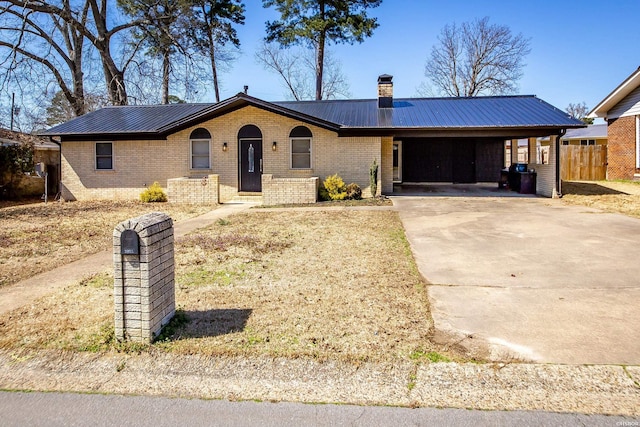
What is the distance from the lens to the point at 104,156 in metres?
18.3

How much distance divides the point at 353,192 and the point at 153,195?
7211 mm

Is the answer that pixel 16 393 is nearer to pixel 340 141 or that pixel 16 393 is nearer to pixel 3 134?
pixel 340 141

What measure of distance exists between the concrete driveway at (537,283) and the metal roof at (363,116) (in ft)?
20.2

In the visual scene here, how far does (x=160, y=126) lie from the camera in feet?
58.5

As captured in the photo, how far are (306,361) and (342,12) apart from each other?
28.1 meters

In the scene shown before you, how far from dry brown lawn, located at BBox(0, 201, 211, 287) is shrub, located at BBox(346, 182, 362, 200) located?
4917mm

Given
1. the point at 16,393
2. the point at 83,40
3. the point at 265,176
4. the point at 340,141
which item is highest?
the point at 83,40

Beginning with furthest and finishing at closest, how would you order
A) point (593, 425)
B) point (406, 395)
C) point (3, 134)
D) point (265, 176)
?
point (3, 134)
point (265, 176)
point (406, 395)
point (593, 425)

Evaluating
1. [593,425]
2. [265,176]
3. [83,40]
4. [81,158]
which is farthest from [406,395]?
[83,40]

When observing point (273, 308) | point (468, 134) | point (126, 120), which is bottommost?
point (273, 308)

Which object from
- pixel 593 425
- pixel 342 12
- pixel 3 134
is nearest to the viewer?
pixel 593 425

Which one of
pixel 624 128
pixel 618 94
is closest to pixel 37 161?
pixel 618 94

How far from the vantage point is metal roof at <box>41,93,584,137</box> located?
54.3ft

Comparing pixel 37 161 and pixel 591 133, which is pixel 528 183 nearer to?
pixel 591 133
